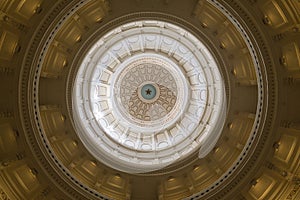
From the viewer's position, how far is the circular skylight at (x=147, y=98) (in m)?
22.6

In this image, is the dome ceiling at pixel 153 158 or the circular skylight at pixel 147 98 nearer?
the dome ceiling at pixel 153 158

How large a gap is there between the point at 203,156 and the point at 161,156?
4129 mm

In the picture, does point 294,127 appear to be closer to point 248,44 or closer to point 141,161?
point 248,44

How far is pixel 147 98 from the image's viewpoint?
3122 cm

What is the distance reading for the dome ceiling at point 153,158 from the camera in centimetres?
1750

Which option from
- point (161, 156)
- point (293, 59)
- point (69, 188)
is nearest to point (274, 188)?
point (293, 59)

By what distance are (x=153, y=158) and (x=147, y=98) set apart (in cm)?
799

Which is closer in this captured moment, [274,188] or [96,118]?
[274,188]

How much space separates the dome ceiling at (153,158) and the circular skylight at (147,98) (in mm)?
245

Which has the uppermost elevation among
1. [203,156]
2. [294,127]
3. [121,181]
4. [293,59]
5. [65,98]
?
[293,59]

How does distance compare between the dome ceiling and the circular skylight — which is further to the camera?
the circular skylight

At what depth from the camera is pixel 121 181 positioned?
21062 millimetres

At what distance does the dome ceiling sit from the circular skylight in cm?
25

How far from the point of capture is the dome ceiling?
1750cm
